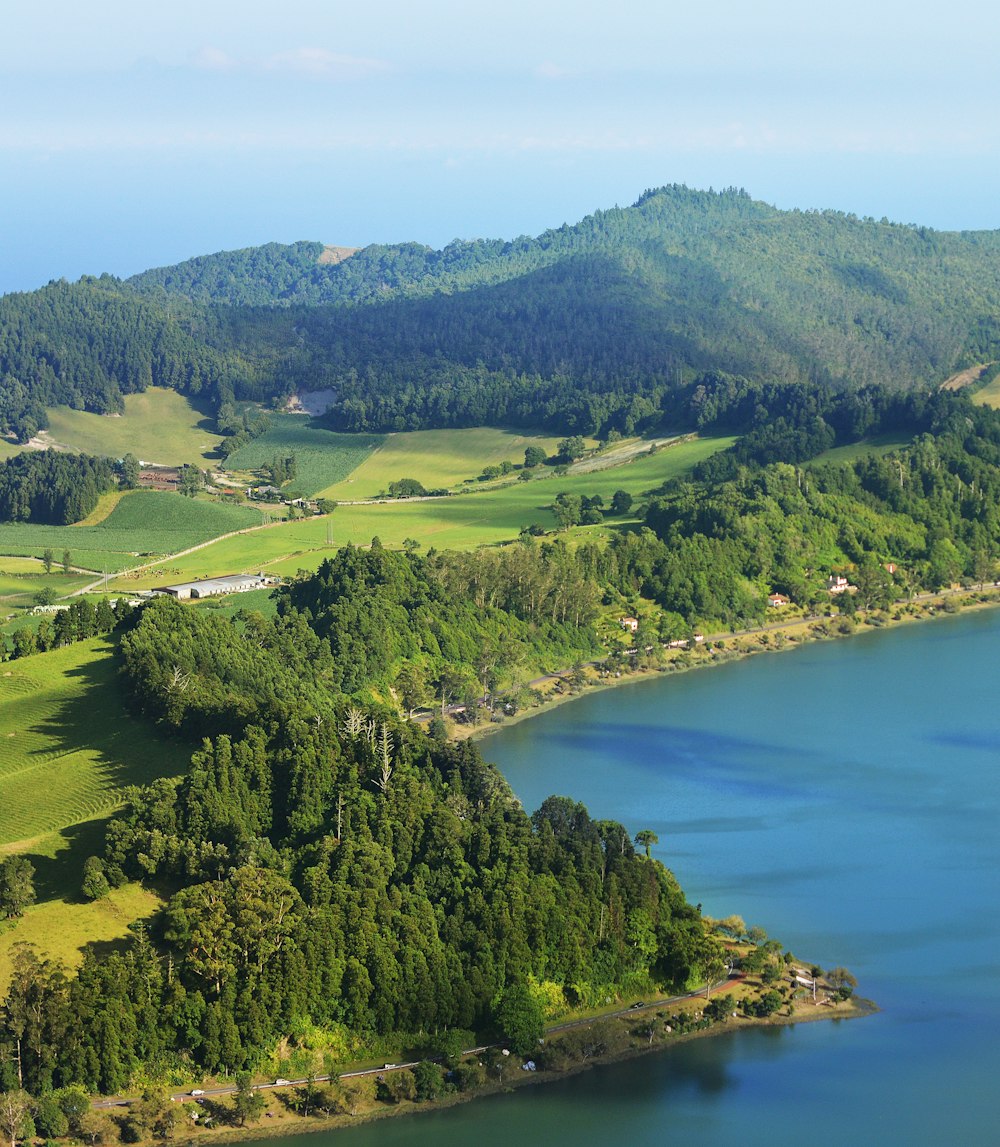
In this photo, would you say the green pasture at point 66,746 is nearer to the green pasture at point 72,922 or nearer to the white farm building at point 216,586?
the green pasture at point 72,922

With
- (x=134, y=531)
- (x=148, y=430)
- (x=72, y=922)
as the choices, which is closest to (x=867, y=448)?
(x=134, y=531)

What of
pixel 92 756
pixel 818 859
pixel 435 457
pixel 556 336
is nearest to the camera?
pixel 818 859

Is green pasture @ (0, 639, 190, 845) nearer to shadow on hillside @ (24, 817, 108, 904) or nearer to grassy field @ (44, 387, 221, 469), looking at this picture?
shadow on hillside @ (24, 817, 108, 904)

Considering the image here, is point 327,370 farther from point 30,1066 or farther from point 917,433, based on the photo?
point 30,1066

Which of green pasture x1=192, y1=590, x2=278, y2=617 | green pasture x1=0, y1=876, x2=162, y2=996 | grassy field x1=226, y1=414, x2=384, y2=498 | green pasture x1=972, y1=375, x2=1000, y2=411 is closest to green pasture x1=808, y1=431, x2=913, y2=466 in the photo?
green pasture x1=972, y1=375, x2=1000, y2=411

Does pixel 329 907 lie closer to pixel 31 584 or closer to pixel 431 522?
pixel 31 584

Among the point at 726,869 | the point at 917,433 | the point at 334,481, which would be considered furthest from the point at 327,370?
the point at 726,869

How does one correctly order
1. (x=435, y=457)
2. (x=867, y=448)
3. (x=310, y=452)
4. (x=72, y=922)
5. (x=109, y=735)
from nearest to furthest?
(x=72, y=922)
(x=109, y=735)
(x=867, y=448)
(x=435, y=457)
(x=310, y=452)
